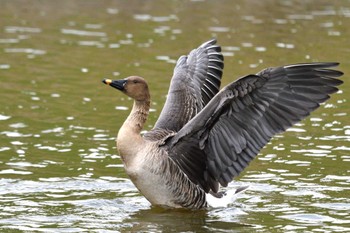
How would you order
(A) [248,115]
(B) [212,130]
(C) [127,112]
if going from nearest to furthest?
(A) [248,115]
(B) [212,130]
(C) [127,112]

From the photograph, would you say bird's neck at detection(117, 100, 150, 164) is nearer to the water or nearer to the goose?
the goose

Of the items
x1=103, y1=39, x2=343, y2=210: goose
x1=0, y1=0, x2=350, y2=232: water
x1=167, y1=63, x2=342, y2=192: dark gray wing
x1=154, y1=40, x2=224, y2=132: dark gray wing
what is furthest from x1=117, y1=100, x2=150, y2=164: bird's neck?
x1=154, y1=40, x2=224, y2=132: dark gray wing

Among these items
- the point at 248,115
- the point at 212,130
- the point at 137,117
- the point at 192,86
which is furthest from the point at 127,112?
the point at 248,115

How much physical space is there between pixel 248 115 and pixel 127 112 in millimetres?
6525

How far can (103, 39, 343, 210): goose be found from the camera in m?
10.8

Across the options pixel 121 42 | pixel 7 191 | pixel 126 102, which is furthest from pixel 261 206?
pixel 121 42

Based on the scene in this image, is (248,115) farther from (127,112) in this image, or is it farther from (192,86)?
(127,112)

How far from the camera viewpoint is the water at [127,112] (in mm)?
11734

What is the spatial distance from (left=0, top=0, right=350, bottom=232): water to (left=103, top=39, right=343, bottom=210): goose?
43 centimetres

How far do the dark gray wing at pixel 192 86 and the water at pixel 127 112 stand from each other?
116 centimetres

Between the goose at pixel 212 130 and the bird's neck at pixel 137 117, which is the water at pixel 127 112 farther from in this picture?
the bird's neck at pixel 137 117

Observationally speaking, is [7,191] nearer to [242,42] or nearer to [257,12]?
[242,42]

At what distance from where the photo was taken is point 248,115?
36.7 feet

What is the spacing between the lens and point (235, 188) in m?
12.4
